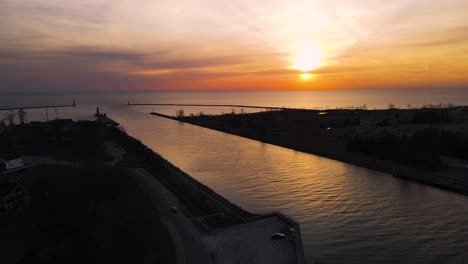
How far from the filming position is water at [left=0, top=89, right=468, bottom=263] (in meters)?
10.5

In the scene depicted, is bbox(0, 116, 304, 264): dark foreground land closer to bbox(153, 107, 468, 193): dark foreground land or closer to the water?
the water

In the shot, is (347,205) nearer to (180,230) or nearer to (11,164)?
(180,230)

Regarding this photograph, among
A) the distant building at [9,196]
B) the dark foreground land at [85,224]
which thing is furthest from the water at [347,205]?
the distant building at [9,196]

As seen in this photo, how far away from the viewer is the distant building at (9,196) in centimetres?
1213

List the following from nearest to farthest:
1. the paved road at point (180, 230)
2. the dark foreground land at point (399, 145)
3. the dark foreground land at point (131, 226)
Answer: the dark foreground land at point (131, 226), the paved road at point (180, 230), the dark foreground land at point (399, 145)

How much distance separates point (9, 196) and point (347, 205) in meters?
14.4

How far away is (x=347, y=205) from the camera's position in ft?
46.9

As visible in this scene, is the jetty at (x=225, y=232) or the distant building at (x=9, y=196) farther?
the distant building at (x=9, y=196)

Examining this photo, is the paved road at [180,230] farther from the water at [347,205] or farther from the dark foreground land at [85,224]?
the water at [347,205]

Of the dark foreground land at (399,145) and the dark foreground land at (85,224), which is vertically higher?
the dark foreground land at (399,145)

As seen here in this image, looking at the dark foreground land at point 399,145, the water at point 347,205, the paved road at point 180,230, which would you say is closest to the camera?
the paved road at point 180,230

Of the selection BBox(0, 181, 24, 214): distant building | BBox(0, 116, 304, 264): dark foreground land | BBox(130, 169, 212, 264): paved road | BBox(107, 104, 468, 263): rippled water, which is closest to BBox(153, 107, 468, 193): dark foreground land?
BBox(107, 104, 468, 263): rippled water

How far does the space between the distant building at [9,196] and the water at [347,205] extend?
9.00 meters

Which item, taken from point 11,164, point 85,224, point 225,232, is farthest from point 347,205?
point 11,164
